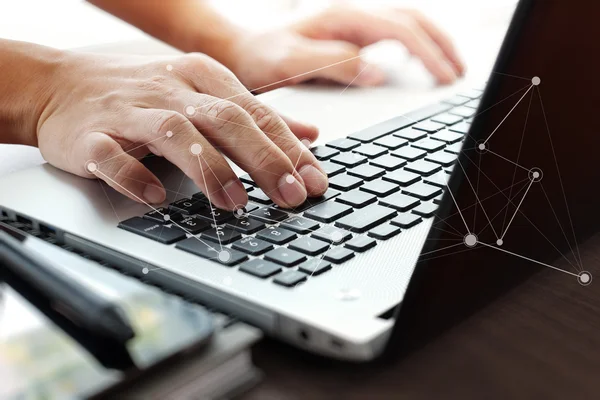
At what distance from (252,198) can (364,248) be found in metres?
0.11

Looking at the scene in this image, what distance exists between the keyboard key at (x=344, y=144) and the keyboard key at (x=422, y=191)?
3.9 inches

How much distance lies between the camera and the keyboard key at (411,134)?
0.61 metres

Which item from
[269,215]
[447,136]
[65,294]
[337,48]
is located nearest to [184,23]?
[337,48]

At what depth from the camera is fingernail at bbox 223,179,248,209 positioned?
46 centimetres

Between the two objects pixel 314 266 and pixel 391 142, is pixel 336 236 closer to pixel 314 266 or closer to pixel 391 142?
pixel 314 266

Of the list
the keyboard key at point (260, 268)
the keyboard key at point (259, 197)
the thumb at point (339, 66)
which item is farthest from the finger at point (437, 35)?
the keyboard key at point (260, 268)

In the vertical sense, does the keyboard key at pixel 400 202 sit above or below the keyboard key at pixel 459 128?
below

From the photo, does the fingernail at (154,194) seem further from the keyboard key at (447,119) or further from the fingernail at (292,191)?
the keyboard key at (447,119)

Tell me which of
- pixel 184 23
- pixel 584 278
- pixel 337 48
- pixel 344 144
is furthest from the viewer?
pixel 184 23

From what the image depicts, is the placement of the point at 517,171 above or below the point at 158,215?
above

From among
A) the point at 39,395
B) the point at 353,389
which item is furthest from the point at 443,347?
the point at 39,395

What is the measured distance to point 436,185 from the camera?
1.66 ft

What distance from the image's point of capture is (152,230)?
43cm

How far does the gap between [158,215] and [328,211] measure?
113 mm
